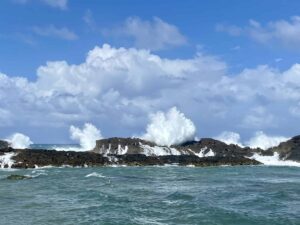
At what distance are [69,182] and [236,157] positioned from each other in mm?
31641

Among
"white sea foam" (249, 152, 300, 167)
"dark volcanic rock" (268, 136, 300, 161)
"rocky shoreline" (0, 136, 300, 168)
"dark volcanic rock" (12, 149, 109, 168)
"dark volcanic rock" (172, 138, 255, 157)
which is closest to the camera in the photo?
"dark volcanic rock" (12, 149, 109, 168)

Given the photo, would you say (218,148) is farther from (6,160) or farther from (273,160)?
(6,160)

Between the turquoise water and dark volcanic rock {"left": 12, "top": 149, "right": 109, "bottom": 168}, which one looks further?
dark volcanic rock {"left": 12, "top": 149, "right": 109, "bottom": 168}

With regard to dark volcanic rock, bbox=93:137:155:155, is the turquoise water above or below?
below

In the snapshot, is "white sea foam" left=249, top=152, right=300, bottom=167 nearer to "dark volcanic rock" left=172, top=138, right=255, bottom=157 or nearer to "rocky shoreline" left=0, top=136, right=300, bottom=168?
"rocky shoreline" left=0, top=136, right=300, bottom=168

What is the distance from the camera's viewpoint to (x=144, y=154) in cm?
7612

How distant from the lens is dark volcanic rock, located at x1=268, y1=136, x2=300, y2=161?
76438mm

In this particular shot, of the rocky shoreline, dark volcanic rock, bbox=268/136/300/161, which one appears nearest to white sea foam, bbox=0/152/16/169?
the rocky shoreline

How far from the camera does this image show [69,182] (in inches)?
1913

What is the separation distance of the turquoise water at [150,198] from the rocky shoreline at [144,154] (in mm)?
10129

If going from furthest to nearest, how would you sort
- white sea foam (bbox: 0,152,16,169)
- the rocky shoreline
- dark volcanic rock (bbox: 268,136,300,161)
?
dark volcanic rock (bbox: 268,136,300,161) → the rocky shoreline → white sea foam (bbox: 0,152,16,169)

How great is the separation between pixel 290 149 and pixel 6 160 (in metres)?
36.0

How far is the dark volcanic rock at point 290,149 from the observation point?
76438 millimetres

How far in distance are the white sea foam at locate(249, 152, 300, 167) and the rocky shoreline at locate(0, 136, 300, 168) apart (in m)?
0.60
